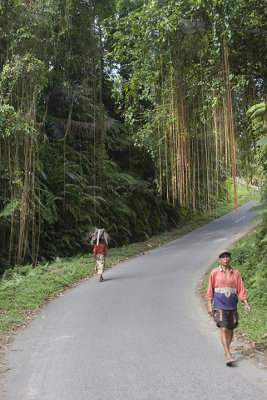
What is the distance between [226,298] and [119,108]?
726 cm

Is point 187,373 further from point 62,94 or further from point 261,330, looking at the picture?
point 62,94

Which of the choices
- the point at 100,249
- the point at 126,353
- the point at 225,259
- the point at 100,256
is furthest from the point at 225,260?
the point at 100,249

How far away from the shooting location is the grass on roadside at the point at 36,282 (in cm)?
713

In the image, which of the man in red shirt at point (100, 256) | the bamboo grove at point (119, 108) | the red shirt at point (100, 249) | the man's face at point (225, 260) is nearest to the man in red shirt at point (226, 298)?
the man's face at point (225, 260)

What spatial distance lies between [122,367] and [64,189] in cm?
1011

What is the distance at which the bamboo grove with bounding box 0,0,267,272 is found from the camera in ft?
23.3

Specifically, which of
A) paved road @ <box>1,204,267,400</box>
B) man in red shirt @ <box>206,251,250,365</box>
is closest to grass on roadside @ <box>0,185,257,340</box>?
paved road @ <box>1,204,267,400</box>

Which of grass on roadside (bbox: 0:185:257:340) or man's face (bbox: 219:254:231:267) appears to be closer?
man's face (bbox: 219:254:231:267)

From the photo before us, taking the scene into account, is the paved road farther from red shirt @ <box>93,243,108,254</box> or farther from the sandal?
red shirt @ <box>93,243,108,254</box>

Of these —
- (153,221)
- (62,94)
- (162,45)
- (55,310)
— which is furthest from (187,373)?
(153,221)

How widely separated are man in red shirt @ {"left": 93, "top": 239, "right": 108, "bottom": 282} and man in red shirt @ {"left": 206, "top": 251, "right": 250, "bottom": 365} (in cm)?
605

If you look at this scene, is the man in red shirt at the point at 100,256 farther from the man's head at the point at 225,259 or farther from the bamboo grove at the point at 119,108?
the man's head at the point at 225,259

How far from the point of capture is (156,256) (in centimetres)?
1467

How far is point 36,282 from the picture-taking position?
9.60m
